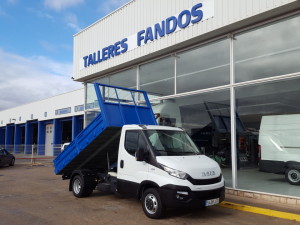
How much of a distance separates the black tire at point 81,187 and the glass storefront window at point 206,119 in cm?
342

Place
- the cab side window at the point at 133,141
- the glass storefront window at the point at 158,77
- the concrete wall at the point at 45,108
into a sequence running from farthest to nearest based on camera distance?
the concrete wall at the point at 45,108
the glass storefront window at the point at 158,77
the cab side window at the point at 133,141

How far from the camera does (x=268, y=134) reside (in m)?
8.51

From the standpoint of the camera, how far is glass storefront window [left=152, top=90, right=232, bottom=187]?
29.9 ft

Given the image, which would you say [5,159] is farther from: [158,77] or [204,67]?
[204,67]

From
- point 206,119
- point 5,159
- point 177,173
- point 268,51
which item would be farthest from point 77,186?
point 5,159

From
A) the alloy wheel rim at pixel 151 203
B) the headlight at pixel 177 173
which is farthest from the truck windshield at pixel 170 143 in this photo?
the alloy wheel rim at pixel 151 203

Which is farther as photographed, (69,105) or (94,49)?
(69,105)

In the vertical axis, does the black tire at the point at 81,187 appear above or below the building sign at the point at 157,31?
below

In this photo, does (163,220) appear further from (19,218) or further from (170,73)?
(170,73)

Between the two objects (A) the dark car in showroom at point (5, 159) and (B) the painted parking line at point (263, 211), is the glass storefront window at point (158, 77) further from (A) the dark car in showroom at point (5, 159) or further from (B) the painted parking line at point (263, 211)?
(A) the dark car in showroom at point (5, 159)

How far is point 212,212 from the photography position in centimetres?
667

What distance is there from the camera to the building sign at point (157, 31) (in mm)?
9305

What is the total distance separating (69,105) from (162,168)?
25481 millimetres

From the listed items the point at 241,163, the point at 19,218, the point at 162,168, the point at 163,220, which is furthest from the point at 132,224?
the point at 241,163
